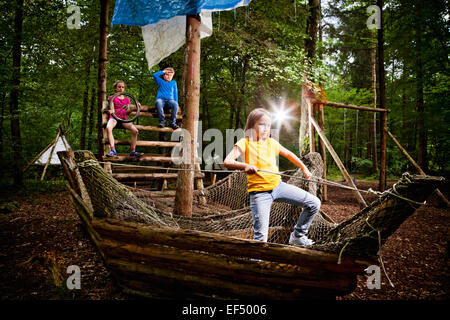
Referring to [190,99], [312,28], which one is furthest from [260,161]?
[312,28]

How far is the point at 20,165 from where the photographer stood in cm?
668

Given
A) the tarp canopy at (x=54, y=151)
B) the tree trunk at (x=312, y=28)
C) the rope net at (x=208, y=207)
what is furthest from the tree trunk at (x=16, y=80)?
the tree trunk at (x=312, y=28)

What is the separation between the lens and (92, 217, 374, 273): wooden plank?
1641 millimetres

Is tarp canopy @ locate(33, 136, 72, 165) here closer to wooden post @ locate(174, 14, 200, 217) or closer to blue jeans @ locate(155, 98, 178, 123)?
blue jeans @ locate(155, 98, 178, 123)

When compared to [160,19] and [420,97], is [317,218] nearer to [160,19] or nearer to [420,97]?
[160,19]

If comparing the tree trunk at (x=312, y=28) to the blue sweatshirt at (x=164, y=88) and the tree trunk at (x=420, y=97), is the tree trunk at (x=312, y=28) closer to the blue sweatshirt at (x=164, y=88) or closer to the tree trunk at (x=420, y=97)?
the tree trunk at (x=420, y=97)

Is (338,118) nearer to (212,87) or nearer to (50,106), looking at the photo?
(212,87)

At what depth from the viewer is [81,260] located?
9.35ft

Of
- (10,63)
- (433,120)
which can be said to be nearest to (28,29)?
(10,63)

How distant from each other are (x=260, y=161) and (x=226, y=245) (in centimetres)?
83

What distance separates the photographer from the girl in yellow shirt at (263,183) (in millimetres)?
2102
